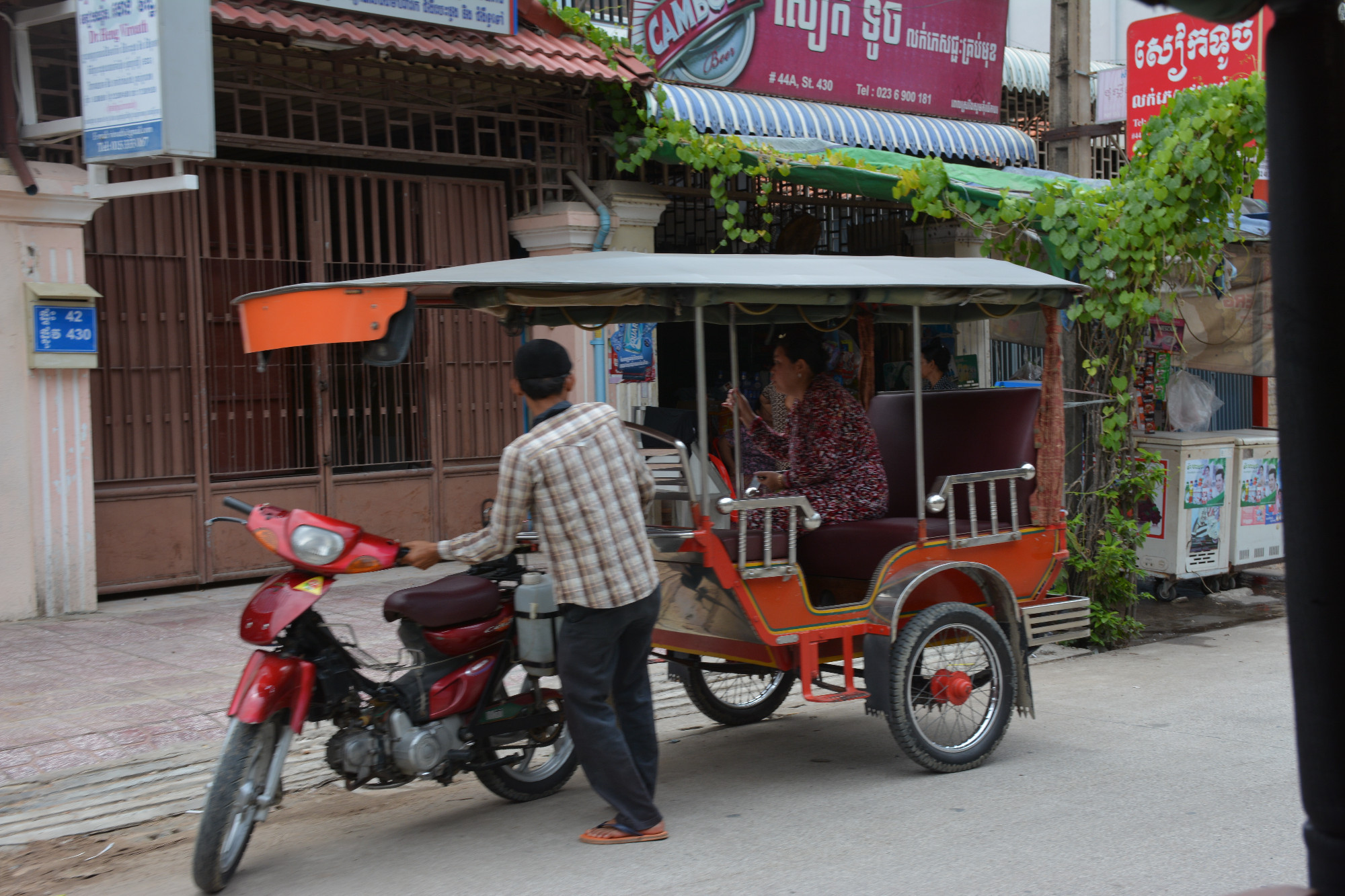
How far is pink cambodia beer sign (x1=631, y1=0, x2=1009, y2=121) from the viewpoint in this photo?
36.4 feet

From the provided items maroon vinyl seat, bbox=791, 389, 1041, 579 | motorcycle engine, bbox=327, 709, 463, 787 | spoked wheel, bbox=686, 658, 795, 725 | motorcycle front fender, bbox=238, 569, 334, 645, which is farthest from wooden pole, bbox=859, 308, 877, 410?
motorcycle front fender, bbox=238, 569, 334, 645

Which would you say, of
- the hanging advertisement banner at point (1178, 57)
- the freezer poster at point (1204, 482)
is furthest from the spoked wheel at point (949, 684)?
the hanging advertisement banner at point (1178, 57)

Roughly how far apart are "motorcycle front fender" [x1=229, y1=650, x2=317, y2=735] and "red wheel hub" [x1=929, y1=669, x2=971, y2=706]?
2.53 metres

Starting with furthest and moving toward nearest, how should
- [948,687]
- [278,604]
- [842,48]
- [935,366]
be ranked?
[842,48], [935,366], [948,687], [278,604]

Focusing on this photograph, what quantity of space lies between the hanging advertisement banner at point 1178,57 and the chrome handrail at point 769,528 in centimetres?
662

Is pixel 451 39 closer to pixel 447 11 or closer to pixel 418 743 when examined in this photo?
pixel 447 11

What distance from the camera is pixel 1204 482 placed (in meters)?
9.16

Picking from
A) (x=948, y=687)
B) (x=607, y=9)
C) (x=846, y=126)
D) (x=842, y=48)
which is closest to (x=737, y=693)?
(x=948, y=687)

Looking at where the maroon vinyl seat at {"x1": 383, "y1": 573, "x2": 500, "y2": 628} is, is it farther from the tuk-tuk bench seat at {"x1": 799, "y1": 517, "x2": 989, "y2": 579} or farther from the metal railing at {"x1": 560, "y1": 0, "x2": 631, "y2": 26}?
the metal railing at {"x1": 560, "y1": 0, "x2": 631, "y2": 26}

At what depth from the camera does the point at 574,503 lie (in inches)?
169

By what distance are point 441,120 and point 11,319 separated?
3.72m

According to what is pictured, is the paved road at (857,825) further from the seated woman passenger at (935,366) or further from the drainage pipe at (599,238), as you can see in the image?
the drainage pipe at (599,238)

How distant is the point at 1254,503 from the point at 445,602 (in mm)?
7190

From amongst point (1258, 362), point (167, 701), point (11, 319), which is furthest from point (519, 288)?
point (1258, 362)
